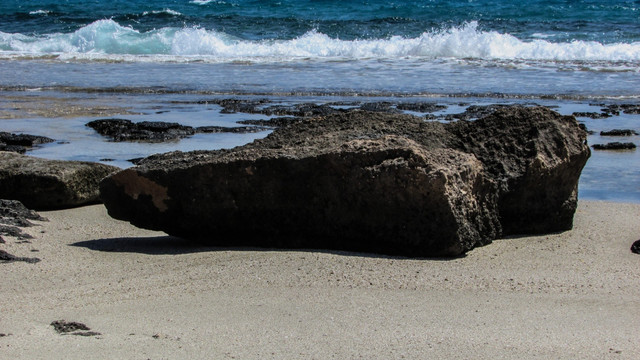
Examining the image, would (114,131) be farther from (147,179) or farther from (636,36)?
(636,36)

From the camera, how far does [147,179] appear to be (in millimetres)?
Result: 4336

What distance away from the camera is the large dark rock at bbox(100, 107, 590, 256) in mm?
4086

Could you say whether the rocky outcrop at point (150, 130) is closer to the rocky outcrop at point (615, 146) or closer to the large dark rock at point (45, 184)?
the large dark rock at point (45, 184)

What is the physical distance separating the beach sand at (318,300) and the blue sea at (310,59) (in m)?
2.01

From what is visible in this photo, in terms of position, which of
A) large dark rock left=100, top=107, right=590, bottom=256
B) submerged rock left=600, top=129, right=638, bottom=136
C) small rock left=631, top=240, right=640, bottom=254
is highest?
large dark rock left=100, top=107, right=590, bottom=256

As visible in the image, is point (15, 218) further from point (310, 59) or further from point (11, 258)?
point (310, 59)

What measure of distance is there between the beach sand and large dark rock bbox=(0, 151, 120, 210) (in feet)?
2.41

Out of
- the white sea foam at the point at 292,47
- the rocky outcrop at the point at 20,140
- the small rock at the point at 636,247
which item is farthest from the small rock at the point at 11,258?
the white sea foam at the point at 292,47

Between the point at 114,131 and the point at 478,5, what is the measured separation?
26091mm

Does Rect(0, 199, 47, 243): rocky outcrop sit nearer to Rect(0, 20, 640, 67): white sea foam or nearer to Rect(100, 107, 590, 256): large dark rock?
Rect(100, 107, 590, 256): large dark rock

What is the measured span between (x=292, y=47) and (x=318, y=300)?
19831mm

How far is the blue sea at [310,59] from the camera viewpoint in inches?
377

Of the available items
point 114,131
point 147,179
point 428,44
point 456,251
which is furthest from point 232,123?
point 428,44

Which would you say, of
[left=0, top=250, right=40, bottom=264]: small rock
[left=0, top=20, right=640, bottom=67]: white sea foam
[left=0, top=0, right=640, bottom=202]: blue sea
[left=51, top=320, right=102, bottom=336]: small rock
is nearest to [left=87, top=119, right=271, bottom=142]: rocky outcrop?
[left=0, top=0, right=640, bottom=202]: blue sea
